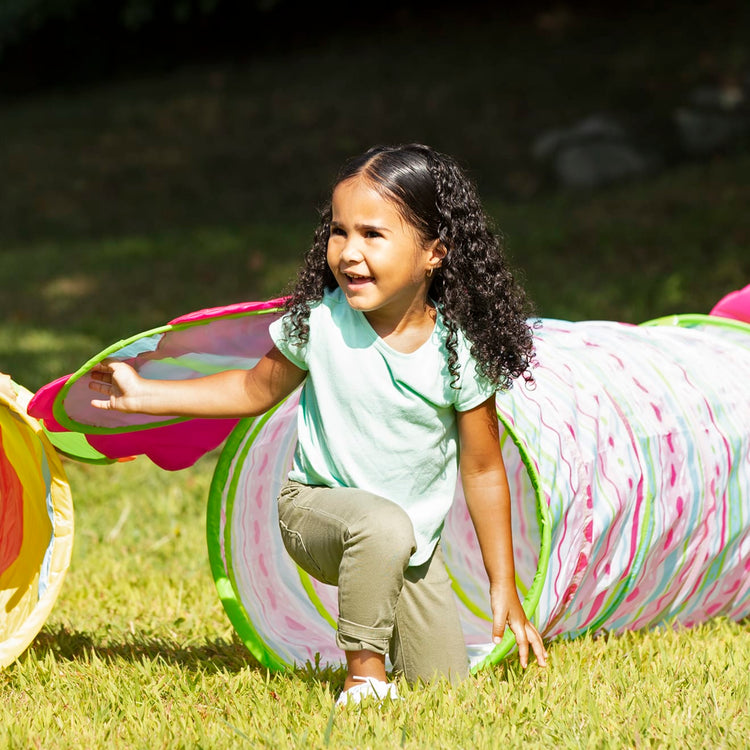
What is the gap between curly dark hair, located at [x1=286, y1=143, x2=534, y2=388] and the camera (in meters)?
2.97

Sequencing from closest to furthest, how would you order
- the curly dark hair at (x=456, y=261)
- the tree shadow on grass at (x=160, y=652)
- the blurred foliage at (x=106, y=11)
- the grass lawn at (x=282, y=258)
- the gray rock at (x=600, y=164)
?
the grass lawn at (x=282, y=258) < the curly dark hair at (x=456, y=261) < the tree shadow on grass at (x=160, y=652) < the gray rock at (x=600, y=164) < the blurred foliage at (x=106, y=11)

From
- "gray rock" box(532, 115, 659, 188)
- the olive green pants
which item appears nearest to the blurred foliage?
"gray rock" box(532, 115, 659, 188)

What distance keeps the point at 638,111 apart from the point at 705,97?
0.78 meters

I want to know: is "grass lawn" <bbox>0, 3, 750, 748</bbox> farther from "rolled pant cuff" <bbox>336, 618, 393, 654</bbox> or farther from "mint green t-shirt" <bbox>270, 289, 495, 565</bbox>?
"mint green t-shirt" <bbox>270, 289, 495, 565</bbox>

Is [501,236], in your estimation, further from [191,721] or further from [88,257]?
[88,257]

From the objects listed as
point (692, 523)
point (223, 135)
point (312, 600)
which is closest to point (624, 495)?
point (692, 523)

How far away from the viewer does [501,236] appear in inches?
129

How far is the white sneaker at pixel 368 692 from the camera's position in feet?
9.47

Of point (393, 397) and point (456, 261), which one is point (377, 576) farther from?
point (456, 261)

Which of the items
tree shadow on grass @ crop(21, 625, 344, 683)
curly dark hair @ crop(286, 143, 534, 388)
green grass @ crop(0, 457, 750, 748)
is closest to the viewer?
green grass @ crop(0, 457, 750, 748)

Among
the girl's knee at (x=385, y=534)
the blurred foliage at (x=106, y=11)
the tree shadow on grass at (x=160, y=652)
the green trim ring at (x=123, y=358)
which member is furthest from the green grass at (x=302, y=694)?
the blurred foliage at (x=106, y=11)

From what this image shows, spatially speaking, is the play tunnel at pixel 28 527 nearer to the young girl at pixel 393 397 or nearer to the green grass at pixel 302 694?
the green grass at pixel 302 694

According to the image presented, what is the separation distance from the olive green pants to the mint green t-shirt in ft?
0.29

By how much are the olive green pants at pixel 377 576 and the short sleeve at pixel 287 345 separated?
342mm
